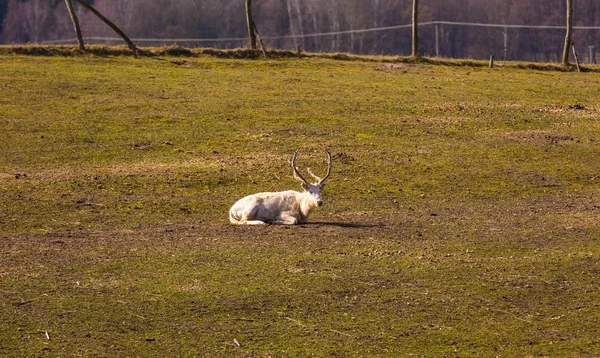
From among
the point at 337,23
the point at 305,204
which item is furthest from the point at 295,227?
the point at 337,23

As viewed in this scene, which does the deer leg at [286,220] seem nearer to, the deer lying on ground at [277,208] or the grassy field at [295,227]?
the deer lying on ground at [277,208]

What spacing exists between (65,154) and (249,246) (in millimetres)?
10042

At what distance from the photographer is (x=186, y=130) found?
27.1 meters

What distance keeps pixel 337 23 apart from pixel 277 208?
52.3 metres

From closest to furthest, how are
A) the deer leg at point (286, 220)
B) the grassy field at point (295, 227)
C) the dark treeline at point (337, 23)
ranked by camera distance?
the grassy field at point (295, 227) → the deer leg at point (286, 220) → the dark treeline at point (337, 23)

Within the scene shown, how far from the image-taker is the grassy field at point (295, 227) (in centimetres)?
1180

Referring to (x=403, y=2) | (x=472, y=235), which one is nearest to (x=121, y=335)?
(x=472, y=235)

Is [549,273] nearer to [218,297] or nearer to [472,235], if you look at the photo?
[472,235]

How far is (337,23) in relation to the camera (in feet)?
226

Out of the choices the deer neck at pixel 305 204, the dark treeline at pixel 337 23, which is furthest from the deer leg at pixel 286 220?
the dark treeline at pixel 337 23

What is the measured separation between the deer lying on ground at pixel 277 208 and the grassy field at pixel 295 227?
39 centimetres

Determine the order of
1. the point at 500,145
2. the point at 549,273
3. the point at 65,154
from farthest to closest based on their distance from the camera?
the point at 500,145
the point at 65,154
the point at 549,273

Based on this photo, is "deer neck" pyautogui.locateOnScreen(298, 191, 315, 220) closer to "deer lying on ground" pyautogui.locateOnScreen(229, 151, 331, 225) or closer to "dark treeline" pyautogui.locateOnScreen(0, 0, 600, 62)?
"deer lying on ground" pyautogui.locateOnScreen(229, 151, 331, 225)

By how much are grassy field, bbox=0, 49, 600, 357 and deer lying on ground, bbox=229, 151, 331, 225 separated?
39cm
